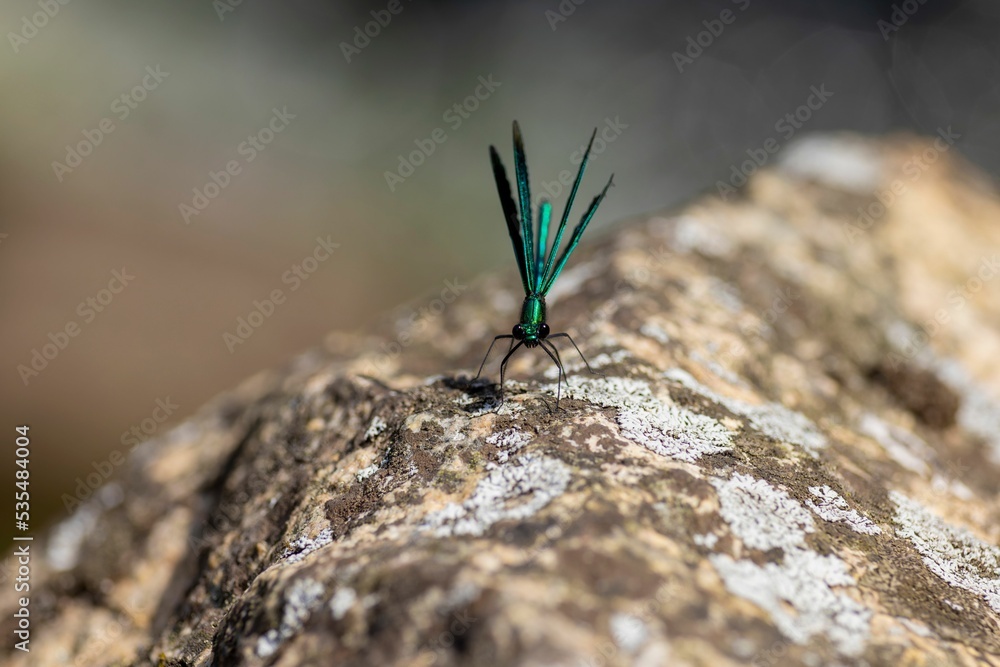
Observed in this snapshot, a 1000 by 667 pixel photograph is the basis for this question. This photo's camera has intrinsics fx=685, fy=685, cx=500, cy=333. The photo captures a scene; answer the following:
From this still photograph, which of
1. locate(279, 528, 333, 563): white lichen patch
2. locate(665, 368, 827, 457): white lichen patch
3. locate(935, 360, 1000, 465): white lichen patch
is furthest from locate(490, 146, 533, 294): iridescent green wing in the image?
locate(935, 360, 1000, 465): white lichen patch

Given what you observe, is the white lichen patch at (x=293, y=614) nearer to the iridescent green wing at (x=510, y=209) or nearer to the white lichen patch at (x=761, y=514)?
the white lichen patch at (x=761, y=514)

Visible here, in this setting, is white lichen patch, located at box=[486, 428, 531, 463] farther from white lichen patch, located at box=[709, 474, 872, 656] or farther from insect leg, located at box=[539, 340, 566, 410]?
white lichen patch, located at box=[709, 474, 872, 656]

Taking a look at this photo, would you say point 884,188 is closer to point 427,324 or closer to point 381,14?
point 427,324

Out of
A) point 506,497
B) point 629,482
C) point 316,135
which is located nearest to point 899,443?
point 629,482

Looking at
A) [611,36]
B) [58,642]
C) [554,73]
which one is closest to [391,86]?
[554,73]

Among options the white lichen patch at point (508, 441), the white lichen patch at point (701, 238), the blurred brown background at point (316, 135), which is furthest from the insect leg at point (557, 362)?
the blurred brown background at point (316, 135)

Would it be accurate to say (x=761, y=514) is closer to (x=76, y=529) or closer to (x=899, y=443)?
(x=899, y=443)
